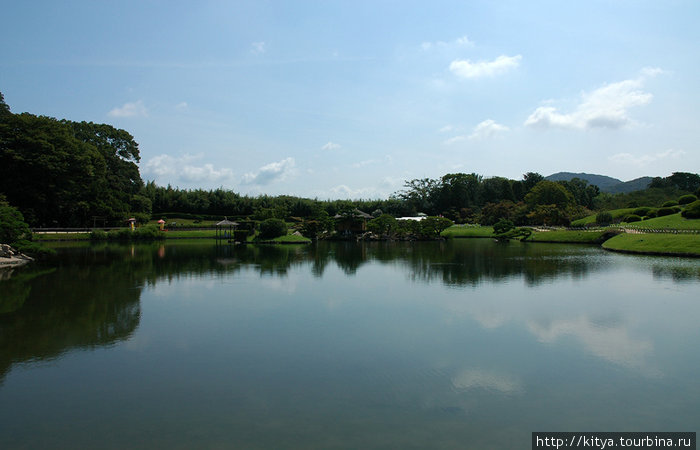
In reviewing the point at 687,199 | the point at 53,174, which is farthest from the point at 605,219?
the point at 53,174

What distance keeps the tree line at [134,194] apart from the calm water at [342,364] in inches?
1107

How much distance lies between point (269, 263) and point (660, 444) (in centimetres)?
1834

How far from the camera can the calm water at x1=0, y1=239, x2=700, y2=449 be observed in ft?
15.9

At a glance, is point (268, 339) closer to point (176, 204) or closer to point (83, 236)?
point (83, 236)

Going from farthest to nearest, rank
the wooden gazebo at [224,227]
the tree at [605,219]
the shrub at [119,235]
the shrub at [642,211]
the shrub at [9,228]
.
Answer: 1. the tree at [605,219]
2. the shrub at [642,211]
3. the wooden gazebo at [224,227]
4. the shrub at [119,235]
5. the shrub at [9,228]

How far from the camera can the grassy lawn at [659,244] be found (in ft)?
76.1

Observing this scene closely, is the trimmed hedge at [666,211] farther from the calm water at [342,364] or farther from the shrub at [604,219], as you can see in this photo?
the calm water at [342,364]

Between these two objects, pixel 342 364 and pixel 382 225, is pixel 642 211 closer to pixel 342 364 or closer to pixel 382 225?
pixel 382 225

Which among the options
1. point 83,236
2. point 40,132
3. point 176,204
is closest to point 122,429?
point 83,236

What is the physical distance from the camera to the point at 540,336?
8.26 m

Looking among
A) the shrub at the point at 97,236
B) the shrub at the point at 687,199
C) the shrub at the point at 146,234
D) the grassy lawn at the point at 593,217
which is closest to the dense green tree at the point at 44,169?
the shrub at the point at 97,236

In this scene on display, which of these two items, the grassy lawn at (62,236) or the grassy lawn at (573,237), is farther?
the grassy lawn at (573,237)

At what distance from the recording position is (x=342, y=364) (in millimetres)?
6805

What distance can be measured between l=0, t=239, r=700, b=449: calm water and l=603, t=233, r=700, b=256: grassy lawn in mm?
12072
